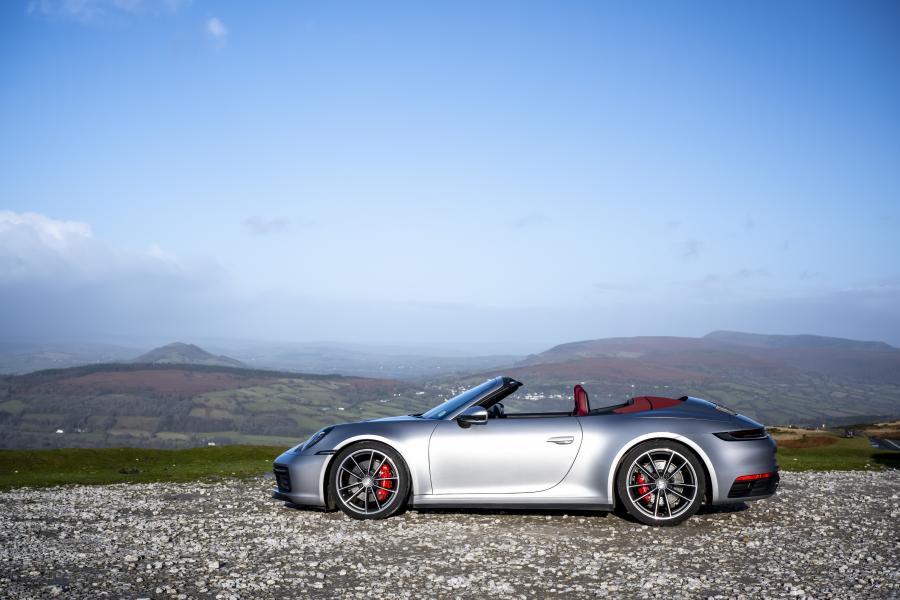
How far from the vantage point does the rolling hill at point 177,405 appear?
109250mm

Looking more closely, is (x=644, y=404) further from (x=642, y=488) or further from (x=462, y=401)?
(x=462, y=401)

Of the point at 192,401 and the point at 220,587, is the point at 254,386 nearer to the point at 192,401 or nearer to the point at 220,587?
the point at 192,401

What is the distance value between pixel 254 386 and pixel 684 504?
15169 cm

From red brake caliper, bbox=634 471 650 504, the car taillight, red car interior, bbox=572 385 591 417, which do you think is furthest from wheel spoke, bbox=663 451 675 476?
red car interior, bbox=572 385 591 417

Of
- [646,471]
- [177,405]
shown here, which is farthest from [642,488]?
[177,405]

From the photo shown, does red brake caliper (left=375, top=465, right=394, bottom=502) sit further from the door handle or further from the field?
the field

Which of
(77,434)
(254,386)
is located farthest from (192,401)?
(77,434)

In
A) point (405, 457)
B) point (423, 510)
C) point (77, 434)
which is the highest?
point (405, 457)

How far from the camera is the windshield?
334 inches

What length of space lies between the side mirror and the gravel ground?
1.16m

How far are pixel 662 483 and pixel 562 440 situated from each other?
4.03 ft

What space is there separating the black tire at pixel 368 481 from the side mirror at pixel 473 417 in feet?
2.86

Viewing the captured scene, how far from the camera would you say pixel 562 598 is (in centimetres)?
525

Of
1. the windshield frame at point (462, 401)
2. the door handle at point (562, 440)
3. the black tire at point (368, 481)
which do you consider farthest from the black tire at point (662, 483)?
the black tire at point (368, 481)
